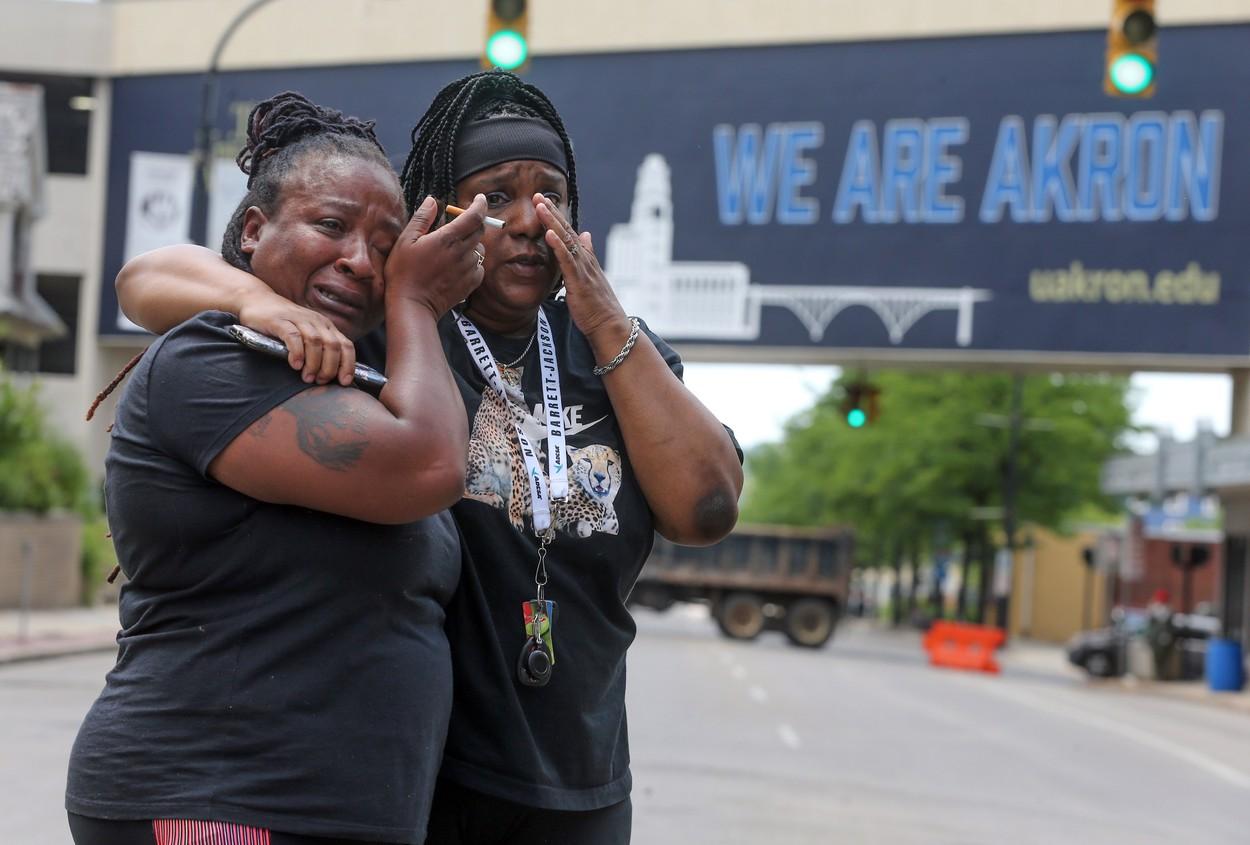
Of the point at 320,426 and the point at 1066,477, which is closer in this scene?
the point at 320,426

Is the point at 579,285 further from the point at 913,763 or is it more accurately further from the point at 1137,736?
the point at 1137,736

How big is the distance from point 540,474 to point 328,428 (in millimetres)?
469

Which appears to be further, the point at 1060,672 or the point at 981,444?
the point at 981,444

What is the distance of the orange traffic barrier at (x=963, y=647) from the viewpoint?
3139 cm

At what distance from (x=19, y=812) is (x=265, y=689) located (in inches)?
233

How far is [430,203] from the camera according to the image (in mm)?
2547

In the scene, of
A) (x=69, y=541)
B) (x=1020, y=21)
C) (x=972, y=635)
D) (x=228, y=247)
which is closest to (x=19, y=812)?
(x=228, y=247)

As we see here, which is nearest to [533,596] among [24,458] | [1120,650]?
[24,458]

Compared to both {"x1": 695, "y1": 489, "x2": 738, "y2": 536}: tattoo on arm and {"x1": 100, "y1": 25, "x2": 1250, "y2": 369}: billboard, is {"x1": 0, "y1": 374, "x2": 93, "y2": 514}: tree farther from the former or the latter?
{"x1": 695, "y1": 489, "x2": 738, "y2": 536}: tattoo on arm

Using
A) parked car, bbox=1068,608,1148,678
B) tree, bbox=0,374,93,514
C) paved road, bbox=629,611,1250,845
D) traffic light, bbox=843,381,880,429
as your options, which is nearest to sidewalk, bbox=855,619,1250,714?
parked car, bbox=1068,608,1148,678

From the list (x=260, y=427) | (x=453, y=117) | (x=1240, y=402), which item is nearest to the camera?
(x=260, y=427)

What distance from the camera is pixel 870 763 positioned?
12.1 m

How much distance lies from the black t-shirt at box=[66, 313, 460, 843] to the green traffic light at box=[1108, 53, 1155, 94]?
8.46 meters

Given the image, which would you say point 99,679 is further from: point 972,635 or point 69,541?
point 972,635
